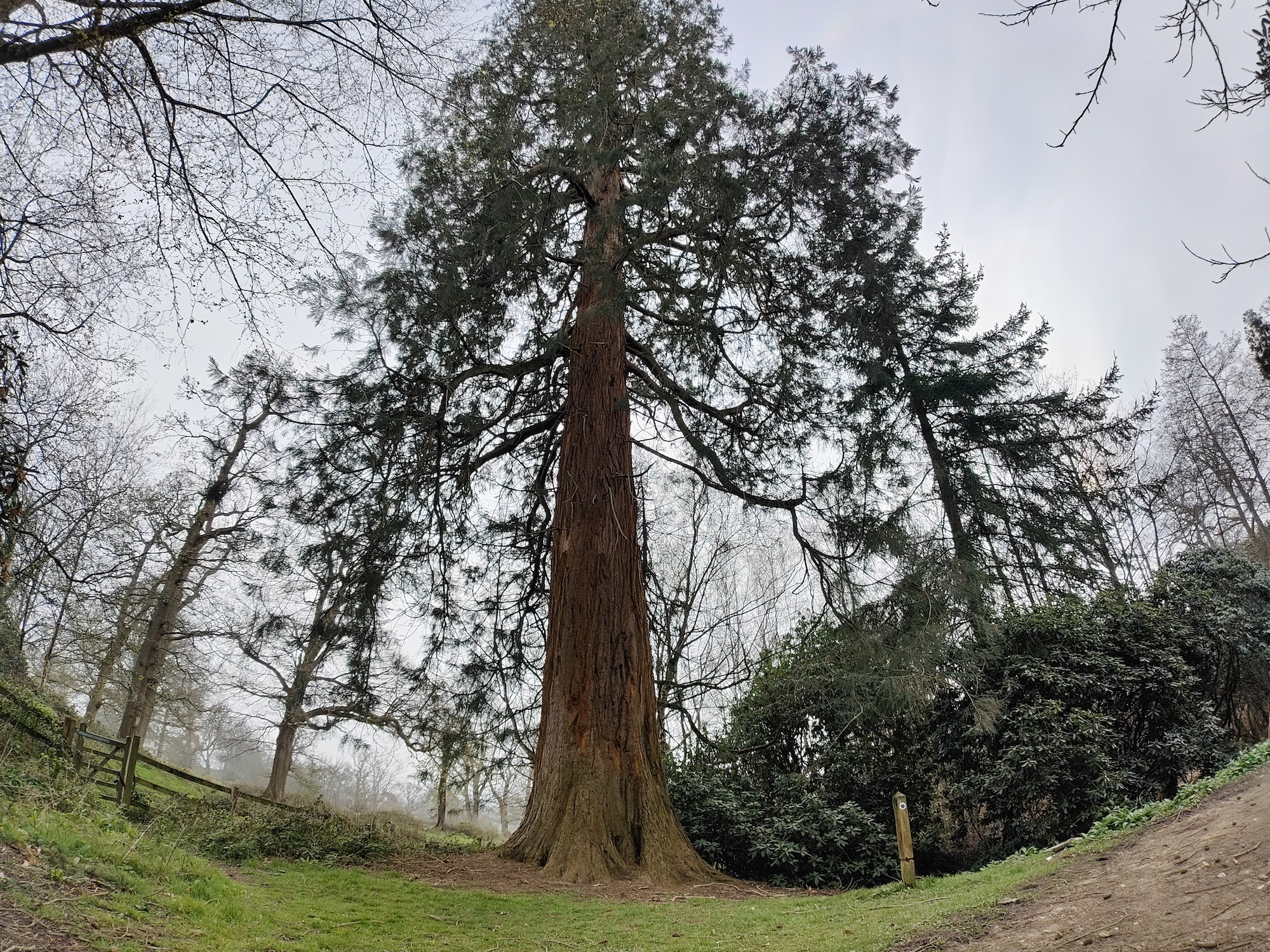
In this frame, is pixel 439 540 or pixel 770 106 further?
pixel 439 540

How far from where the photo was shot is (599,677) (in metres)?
6.50

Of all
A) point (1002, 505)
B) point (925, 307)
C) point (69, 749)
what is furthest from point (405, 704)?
point (925, 307)

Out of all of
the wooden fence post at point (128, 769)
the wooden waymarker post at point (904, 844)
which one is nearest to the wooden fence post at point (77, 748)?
the wooden fence post at point (128, 769)

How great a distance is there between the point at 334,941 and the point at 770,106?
7.53 metres

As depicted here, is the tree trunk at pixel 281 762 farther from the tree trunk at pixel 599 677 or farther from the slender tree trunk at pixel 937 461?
the slender tree trunk at pixel 937 461

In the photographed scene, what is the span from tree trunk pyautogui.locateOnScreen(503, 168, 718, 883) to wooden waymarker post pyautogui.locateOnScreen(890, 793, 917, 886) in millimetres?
1708

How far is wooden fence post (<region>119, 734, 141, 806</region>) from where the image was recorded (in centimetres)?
857

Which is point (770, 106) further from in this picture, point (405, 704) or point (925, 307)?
point (405, 704)

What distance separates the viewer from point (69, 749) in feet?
26.3

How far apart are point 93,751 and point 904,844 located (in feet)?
31.4

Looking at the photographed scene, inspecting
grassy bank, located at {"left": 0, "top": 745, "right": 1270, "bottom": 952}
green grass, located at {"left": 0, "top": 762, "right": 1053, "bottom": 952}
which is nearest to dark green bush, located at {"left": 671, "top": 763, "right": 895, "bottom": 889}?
grassy bank, located at {"left": 0, "top": 745, "right": 1270, "bottom": 952}

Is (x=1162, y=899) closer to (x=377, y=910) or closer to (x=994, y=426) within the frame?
(x=377, y=910)

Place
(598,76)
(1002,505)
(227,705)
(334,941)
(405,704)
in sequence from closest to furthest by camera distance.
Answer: (334,941) < (598,76) < (405,704) < (1002,505) < (227,705)

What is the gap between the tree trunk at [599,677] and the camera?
6.04 meters
